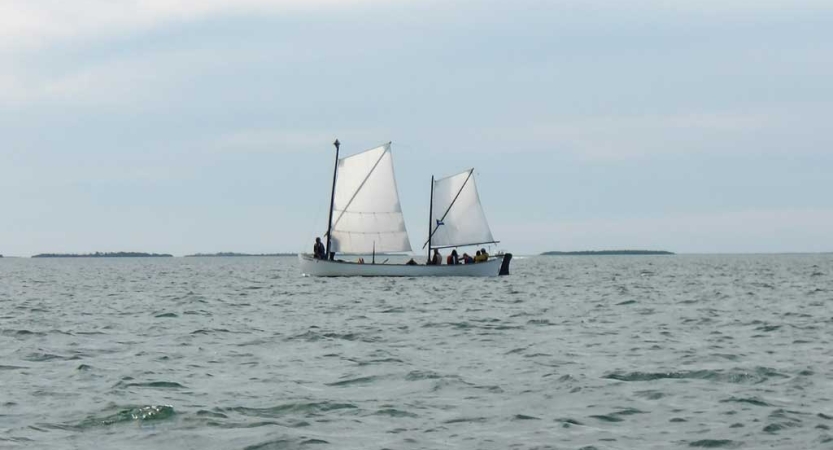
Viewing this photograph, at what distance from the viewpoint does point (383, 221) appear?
251ft

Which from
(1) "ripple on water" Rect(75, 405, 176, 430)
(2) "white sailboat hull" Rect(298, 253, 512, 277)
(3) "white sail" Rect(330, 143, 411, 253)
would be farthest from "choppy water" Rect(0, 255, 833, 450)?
(2) "white sailboat hull" Rect(298, 253, 512, 277)

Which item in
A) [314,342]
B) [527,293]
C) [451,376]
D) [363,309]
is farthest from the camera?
[527,293]

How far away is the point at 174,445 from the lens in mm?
14078

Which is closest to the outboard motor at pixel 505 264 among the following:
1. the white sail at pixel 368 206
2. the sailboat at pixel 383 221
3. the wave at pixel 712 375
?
the sailboat at pixel 383 221

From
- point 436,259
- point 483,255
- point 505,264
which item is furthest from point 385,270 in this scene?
point 505,264

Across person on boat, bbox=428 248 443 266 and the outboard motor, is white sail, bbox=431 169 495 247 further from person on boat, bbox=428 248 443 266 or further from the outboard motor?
the outboard motor

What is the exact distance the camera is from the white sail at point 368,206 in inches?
2992

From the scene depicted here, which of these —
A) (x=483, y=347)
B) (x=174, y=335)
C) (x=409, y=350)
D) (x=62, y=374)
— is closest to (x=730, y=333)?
(x=483, y=347)

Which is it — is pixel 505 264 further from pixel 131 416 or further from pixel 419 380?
Result: pixel 131 416

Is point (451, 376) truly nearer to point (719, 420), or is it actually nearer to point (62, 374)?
point (719, 420)

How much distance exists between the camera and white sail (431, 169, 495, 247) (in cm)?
7912

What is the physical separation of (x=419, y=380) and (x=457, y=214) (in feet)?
197

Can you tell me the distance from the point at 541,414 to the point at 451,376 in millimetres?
4285

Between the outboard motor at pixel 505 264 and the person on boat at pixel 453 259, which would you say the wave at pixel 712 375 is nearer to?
the person on boat at pixel 453 259
